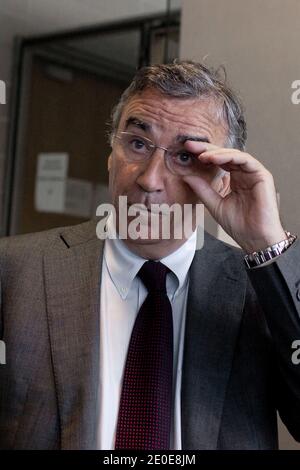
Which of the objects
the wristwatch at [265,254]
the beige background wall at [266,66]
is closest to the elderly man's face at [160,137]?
the wristwatch at [265,254]

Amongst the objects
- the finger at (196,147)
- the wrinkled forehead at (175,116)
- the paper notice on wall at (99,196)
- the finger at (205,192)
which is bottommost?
the finger at (205,192)

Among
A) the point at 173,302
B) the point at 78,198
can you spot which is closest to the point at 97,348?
the point at 173,302

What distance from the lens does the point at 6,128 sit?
248 centimetres

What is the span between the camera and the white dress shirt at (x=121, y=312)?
97 centimetres

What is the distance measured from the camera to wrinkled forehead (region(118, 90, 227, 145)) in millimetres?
993

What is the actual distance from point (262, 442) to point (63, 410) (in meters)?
0.29

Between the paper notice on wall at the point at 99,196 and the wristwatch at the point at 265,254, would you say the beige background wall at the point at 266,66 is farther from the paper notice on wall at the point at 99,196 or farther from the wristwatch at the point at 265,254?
the paper notice on wall at the point at 99,196

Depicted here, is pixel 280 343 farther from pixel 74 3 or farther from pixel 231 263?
pixel 74 3

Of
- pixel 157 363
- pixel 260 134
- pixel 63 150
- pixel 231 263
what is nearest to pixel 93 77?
pixel 63 150

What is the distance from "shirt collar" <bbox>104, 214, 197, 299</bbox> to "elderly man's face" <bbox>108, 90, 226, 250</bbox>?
0.24 feet

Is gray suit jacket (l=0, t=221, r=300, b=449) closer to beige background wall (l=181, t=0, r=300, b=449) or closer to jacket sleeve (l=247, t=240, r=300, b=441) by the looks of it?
jacket sleeve (l=247, t=240, r=300, b=441)

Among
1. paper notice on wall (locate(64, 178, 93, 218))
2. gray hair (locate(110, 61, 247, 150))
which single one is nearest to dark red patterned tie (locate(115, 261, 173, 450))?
gray hair (locate(110, 61, 247, 150))

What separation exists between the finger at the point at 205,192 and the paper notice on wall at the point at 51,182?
1.51 metres

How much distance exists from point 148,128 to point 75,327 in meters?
0.29
